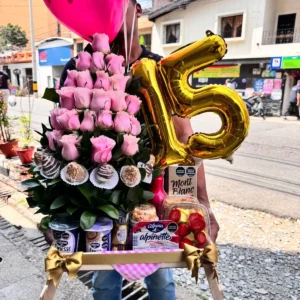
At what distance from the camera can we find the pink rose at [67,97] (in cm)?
94

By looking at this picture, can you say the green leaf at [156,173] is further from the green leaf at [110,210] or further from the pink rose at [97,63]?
the pink rose at [97,63]

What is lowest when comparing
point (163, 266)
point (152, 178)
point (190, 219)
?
point (163, 266)

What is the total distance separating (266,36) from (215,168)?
10.8 meters

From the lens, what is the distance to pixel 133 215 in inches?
39.3

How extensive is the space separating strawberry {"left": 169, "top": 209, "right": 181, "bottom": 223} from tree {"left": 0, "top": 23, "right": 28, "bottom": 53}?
33.0 metres

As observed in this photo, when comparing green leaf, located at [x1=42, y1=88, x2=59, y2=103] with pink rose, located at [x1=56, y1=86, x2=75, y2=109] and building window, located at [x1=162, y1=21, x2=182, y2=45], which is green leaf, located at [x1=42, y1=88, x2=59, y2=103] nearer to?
pink rose, located at [x1=56, y1=86, x2=75, y2=109]

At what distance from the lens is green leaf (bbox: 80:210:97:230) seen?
90 centimetres

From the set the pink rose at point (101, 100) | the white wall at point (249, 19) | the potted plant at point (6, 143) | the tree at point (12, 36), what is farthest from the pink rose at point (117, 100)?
the tree at point (12, 36)

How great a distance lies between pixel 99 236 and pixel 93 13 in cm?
75

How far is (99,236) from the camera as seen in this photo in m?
0.93

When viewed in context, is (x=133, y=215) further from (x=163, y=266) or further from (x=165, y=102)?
(x=165, y=102)

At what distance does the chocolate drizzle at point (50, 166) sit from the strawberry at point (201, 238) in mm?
481

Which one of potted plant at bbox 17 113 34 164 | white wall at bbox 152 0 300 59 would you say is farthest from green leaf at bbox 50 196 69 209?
white wall at bbox 152 0 300 59

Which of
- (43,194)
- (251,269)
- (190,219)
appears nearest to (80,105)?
(43,194)
